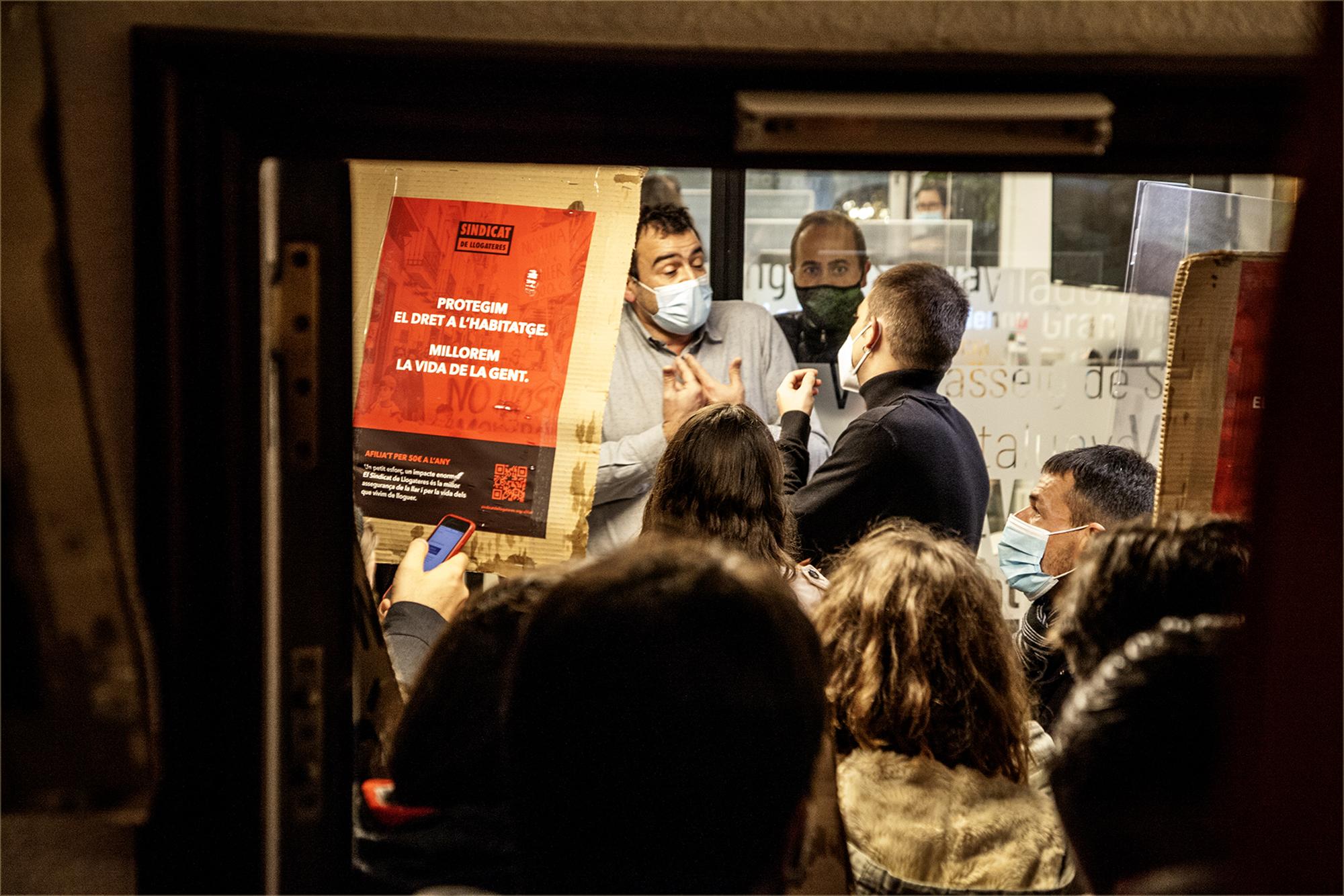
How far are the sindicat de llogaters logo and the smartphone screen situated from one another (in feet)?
2.28

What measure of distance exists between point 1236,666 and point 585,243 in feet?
6.52

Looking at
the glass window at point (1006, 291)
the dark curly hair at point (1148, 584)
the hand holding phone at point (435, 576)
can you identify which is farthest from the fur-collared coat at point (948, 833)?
the glass window at point (1006, 291)

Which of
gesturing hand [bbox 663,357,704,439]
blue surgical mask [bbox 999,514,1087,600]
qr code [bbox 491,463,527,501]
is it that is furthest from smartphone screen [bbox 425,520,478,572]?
blue surgical mask [bbox 999,514,1087,600]

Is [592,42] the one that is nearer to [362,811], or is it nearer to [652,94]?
[652,94]

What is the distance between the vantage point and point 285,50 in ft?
3.74

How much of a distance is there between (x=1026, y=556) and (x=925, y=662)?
1149mm

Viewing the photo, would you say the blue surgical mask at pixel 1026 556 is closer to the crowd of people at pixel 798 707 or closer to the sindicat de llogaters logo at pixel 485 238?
the crowd of people at pixel 798 707

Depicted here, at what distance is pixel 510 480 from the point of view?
2701 millimetres

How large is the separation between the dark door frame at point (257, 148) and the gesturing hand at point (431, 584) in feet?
3.59

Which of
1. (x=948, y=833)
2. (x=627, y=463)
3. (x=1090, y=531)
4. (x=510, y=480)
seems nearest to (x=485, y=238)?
(x=510, y=480)

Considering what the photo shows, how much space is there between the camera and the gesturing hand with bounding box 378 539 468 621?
2350 mm

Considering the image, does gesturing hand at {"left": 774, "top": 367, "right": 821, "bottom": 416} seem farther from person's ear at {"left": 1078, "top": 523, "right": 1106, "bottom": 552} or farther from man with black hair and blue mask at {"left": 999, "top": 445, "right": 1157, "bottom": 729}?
person's ear at {"left": 1078, "top": 523, "right": 1106, "bottom": 552}

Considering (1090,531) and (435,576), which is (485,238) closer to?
(435,576)

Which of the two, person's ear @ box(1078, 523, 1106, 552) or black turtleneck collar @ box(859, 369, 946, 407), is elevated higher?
black turtleneck collar @ box(859, 369, 946, 407)
